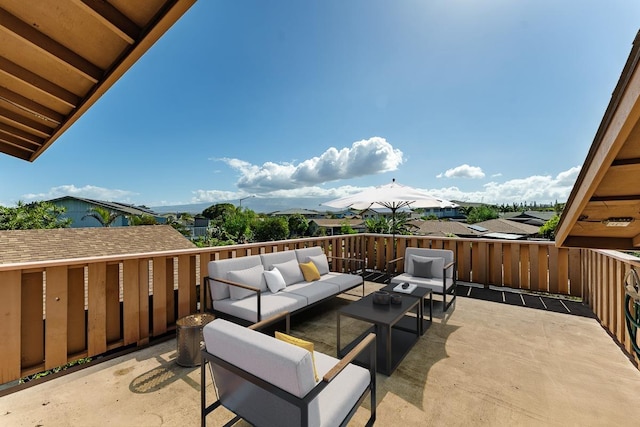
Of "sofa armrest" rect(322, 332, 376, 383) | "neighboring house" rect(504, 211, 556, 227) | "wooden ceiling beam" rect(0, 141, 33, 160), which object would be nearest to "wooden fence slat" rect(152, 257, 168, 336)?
"sofa armrest" rect(322, 332, 376, 383)

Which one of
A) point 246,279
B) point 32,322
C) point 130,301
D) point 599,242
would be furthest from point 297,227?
point 599,242

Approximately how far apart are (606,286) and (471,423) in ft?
10.4

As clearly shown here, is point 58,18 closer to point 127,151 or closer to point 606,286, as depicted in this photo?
point 606,286

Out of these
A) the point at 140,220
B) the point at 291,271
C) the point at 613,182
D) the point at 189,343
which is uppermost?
the point at 613,182

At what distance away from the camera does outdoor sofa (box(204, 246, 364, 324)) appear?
3240 mm

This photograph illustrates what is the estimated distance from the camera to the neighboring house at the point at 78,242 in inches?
312

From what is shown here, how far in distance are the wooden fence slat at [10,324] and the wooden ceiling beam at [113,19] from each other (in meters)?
2.34

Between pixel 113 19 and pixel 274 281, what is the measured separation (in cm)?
320

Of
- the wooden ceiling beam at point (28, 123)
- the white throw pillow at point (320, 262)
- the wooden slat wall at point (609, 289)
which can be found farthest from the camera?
the white throw pillow at point (320, 262)

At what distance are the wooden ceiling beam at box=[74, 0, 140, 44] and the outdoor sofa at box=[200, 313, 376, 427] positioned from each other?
2238mm

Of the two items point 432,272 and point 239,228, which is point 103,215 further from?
point 432,272

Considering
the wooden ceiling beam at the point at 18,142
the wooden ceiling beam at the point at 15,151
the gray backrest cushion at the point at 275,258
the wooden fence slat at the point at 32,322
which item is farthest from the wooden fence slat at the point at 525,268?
the wooden ceiling beam at the point at 15,151

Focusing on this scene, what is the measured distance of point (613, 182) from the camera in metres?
1.25

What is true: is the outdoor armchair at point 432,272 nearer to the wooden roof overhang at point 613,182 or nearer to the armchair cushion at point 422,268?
the armchair cushion at point 422,268
